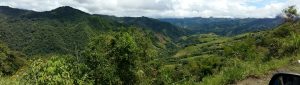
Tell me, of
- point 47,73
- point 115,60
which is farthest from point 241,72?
point 115,60

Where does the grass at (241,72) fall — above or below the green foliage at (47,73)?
above

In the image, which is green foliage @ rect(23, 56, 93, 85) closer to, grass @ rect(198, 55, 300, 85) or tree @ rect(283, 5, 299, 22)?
grass @ rect(198, 55, 300, 85)

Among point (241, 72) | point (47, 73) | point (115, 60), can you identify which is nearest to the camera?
point (241, 72)

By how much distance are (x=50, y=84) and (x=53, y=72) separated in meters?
2.10

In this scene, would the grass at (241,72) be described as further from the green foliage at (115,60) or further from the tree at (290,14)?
the tree at (290,14)

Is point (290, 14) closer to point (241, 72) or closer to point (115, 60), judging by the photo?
point (115, 60)

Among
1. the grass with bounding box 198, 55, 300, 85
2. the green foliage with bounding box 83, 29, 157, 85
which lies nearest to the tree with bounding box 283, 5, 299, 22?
the green foliage with bounding box 83, 29, 157, 85

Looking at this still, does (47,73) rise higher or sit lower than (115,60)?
higher

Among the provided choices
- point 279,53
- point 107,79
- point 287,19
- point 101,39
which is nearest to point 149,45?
point 101,39

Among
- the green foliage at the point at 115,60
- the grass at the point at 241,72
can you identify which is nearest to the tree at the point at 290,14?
the green foliage at the point at 115,60

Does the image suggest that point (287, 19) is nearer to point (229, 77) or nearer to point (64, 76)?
point (64, 76)

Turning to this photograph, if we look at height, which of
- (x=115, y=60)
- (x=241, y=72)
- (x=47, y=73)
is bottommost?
(x=115, y=60)

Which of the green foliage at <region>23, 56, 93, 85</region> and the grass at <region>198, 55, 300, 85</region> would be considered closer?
the grass at <region>198, 55, 300, 85</region>

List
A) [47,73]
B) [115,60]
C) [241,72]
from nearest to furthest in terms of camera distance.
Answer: [241,72]
[47,73]
[115,60]
